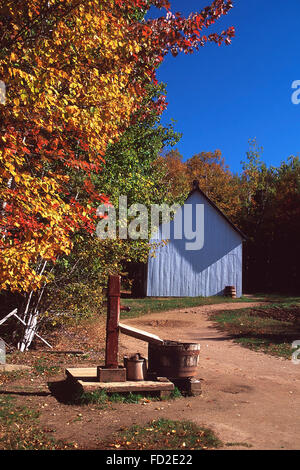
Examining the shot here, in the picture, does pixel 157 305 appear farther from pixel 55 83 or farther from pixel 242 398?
pixel 55 83

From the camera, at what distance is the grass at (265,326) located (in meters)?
14.7

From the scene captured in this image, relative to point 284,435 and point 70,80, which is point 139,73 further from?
point 284,435

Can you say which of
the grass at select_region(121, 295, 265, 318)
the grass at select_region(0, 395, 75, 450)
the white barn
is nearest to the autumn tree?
the grass at select_region(0, 395, 75, 450)

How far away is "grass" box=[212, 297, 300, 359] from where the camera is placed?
14.7 metres

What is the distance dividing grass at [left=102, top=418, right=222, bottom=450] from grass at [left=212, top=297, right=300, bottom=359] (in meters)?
7.13

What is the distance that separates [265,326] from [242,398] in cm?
981

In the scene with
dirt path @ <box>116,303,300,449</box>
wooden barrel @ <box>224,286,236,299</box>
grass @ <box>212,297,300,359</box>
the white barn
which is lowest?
dirt path @ <box>116,303,300,449</box>

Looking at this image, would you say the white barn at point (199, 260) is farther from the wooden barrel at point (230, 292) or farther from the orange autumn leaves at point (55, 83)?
the orange autumn leaves at point (55, 83)

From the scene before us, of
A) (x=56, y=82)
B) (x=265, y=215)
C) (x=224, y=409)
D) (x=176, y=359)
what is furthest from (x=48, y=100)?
(x=265, y=215)

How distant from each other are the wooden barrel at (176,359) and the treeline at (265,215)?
2667 centimetres

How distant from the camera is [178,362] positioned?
30.5ft

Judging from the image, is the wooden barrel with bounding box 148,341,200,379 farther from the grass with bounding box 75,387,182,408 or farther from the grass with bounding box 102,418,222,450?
the grass with bounding box 102,418,222,450

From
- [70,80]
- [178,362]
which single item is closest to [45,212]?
[70,80]

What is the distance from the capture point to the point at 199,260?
31172 millimetres
